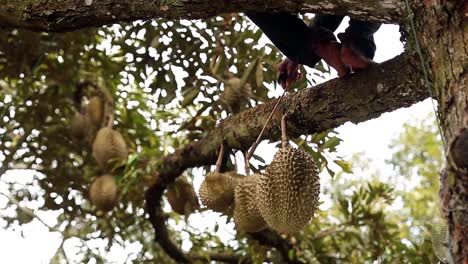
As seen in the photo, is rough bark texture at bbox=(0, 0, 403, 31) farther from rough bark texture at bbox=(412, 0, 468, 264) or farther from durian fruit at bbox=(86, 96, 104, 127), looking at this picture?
durian fruit at bbox=(86, 96, 104, 127)

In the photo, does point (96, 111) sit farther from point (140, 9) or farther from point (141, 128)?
point (140, 9)

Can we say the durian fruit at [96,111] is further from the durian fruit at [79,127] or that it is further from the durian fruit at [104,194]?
the durian fruit at [104,194]

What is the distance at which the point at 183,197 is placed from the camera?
9.46ft

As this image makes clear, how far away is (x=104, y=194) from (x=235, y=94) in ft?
3.38

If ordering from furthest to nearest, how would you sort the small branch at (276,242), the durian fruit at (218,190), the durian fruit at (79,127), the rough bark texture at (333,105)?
the durian fruit at (79,127) → the small branch at (276,242) → the durian fruit at (218,190) → the rough bark texture at (333,105)

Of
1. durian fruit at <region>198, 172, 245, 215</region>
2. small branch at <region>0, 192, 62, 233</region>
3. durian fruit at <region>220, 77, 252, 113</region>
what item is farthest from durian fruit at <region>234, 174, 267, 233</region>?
small branch at <region>0, 192, 62, 233</region>

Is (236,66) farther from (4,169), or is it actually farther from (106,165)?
(4,169)

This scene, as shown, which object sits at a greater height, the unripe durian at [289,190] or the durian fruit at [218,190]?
the durian fruit at [218,190]

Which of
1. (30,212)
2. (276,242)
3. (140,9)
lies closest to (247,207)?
(140,9)

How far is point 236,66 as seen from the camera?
2.84 meters

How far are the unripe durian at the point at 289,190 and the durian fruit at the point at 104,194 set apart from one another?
169 centimetres

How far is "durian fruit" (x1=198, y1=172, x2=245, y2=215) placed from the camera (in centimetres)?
215

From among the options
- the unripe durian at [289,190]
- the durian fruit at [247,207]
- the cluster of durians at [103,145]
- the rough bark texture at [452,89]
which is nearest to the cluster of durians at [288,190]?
the unripe durian at [289,190]

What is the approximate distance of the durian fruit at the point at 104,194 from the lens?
320 centimetres
